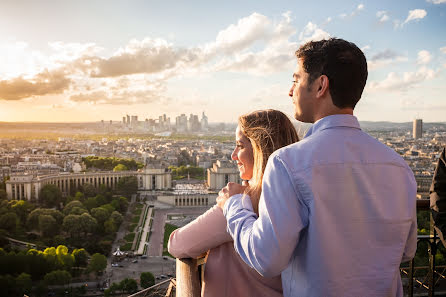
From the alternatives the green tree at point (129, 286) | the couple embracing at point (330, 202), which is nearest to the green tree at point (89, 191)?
the green tree at point (129, 286)

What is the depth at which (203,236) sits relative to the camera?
3.92 feet

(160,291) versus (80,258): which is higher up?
(160,291)

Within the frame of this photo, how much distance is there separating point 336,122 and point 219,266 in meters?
0.55

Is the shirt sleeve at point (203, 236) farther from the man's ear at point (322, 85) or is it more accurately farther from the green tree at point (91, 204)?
the green tree at point (91, 204)

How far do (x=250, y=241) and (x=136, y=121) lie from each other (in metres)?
95.1

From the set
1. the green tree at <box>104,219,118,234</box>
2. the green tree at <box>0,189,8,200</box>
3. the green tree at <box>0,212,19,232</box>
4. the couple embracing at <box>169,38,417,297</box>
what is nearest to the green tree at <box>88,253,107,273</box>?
the green tree at <box>104,219,118,234</box>

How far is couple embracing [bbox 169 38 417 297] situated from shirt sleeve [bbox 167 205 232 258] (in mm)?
99

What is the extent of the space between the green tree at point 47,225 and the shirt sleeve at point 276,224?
16.4 meters

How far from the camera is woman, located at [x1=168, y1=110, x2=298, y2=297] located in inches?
47.1

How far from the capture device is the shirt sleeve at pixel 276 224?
36.3 inches

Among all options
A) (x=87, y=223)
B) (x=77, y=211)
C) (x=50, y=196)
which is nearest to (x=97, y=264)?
(x=87, y=223)

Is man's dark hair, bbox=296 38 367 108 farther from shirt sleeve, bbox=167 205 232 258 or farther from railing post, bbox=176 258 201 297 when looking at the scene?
railing post, bbox=176 258 201 297

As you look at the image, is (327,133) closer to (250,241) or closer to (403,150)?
(250,241)

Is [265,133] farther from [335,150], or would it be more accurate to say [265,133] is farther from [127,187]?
[127,187]
